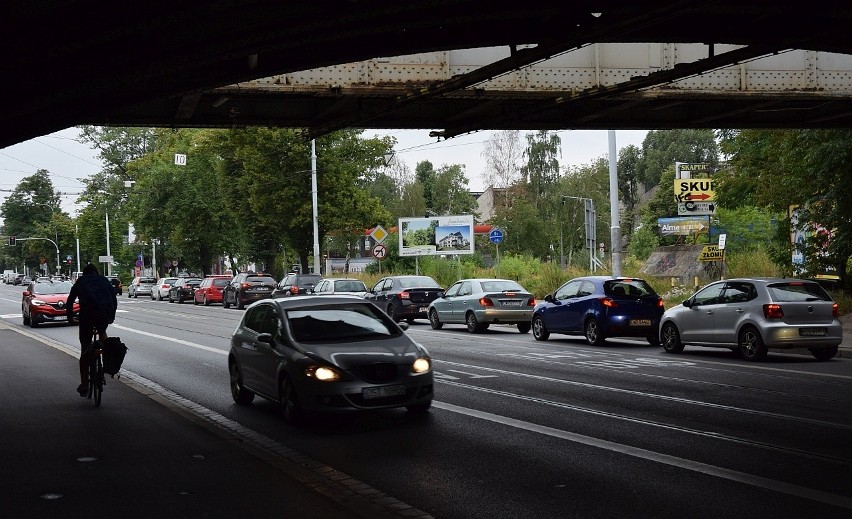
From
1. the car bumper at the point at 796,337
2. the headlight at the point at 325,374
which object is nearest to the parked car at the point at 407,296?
the car bumper at the point at 796,337

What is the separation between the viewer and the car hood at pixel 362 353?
10102 millimetres

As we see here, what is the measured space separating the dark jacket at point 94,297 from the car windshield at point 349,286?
22.9m

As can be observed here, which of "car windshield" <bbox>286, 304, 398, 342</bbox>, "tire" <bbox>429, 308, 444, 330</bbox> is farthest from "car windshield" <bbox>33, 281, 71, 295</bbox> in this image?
"car windshield" <bbox>286, 304, 398, 342</bbox>

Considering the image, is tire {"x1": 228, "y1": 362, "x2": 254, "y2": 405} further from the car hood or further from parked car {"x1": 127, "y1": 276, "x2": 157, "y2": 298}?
parked car {"x1": 127, "y1": 276, "x2": 157, "y2": 298}

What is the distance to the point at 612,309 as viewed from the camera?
21453 millimetres

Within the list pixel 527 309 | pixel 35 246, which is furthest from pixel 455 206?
pixel 527 309

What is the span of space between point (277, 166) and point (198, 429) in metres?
42.4

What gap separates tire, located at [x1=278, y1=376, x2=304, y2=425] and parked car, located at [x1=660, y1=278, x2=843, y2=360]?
9.83 metres

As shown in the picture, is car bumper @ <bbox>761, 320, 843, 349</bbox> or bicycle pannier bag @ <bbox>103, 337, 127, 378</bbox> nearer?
bicycle pannier bag @ <bbox>103, 337, 127, 378</bbox>

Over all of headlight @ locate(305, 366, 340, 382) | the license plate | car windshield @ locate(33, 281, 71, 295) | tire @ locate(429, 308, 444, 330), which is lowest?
tire @ locate(429, 308, 444, 330)

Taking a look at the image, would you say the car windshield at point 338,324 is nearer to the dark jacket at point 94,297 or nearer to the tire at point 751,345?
the dark jacket at point 94,297

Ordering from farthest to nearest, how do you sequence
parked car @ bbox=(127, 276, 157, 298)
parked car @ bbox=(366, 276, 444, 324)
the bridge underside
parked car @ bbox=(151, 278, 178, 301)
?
1. parked car @ bbox=(127, 276, 157, 298)
2. parked car @ bbox=(151, 278, 178, 301)
3. parked car @ bbox=(366, 276, 444, 324)
4. the bridge underside

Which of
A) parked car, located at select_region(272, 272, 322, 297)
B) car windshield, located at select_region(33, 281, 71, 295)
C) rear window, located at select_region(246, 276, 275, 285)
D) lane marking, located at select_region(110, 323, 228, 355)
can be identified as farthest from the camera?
rear window, located at select_region(246, 276, 275, 285)

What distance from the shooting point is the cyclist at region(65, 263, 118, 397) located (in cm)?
1228
